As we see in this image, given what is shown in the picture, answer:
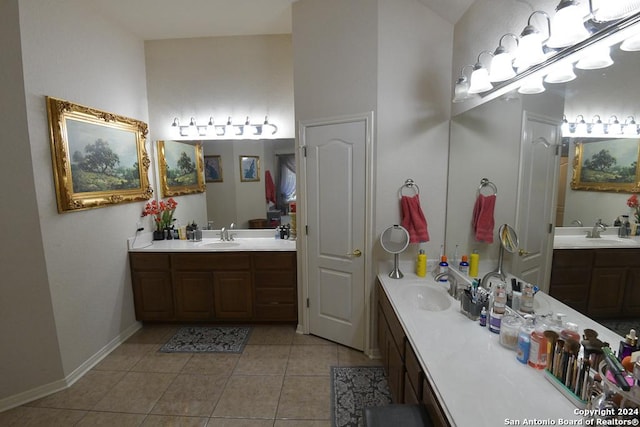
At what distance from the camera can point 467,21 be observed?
2.07 metres

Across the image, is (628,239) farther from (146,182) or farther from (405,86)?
(146,182)

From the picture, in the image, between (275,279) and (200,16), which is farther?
(275,279)

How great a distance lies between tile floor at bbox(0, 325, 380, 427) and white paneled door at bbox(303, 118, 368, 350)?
319 millimetres

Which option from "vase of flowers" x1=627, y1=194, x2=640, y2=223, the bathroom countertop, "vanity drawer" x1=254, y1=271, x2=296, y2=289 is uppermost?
"vase of flowers" x1=627, y1=194, x2=640, y2=223

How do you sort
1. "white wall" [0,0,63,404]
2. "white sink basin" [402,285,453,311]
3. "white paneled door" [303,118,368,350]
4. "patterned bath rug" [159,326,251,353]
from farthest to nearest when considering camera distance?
"patterned bath rug" [159,326,251,353] → "white paneled door" [303,118,368,350] → "white sink basin" [402,285,453,311] → "white wall" [0,0,63,404]

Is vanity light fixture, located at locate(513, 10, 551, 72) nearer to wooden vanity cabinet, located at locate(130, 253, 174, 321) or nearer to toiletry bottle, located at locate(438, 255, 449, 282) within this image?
toiletry bottle, located at locate(438, 255, 449, 282)

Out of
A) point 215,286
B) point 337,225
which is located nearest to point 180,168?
point 215,286

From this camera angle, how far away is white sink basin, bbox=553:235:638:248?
1.04 metres

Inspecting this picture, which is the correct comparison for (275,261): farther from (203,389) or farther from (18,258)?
(18,258)

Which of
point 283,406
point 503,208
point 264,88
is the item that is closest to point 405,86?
point 503,208

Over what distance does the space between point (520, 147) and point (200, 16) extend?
9.76 ft

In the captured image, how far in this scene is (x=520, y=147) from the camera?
1.50 m

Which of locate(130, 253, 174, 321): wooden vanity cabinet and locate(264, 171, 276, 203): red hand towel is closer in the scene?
locate(130, 253, 174, 321): wooden vanity cabinet

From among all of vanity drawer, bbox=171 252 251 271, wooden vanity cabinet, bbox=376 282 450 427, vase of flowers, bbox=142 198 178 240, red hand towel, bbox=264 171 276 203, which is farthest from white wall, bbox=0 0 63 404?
wooden vanity cabinet, bbox=376 282 450 427
